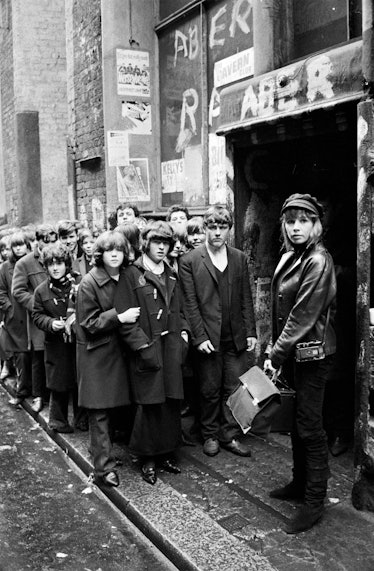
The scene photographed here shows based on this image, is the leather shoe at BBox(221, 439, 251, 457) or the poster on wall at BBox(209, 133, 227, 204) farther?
the poster on wall at BBox(209, 133, 227, 204)

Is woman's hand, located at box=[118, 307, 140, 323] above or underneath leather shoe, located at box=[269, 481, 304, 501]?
above

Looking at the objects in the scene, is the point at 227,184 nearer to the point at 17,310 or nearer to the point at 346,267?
the point at 346,267

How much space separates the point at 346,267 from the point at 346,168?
2.98ft

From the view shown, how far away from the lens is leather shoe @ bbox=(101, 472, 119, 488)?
475 cm

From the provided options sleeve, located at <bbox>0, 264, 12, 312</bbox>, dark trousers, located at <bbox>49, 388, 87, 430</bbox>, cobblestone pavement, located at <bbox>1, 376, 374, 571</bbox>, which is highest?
sleeve, located at <bbox>0, 264, 12, 312</bbox>

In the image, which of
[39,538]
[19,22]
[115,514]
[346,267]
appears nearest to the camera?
[39,538]

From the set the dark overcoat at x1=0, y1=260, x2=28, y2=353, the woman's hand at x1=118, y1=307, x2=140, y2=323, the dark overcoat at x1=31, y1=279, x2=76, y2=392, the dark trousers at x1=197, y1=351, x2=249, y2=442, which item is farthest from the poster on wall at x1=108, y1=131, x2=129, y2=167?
the woman's hand at x1=118, y1=307, x2=140, y2=323

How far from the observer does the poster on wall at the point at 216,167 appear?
23.7 feet

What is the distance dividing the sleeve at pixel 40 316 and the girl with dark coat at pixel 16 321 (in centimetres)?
116

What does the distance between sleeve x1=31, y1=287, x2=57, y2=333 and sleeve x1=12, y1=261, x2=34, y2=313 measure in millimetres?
547

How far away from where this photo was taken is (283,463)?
5102 mm

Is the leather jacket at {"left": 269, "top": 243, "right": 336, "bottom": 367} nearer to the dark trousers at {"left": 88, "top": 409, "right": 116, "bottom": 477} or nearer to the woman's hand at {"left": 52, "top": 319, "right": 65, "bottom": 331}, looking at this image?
the dark trousers at {"left": 88, "top": 409, "right": 116, "bottom": 477}

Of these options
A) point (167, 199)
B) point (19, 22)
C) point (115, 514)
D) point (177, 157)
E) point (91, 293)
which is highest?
point (19, 22)

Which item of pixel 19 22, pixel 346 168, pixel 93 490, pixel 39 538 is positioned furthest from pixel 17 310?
pixel 19 22
